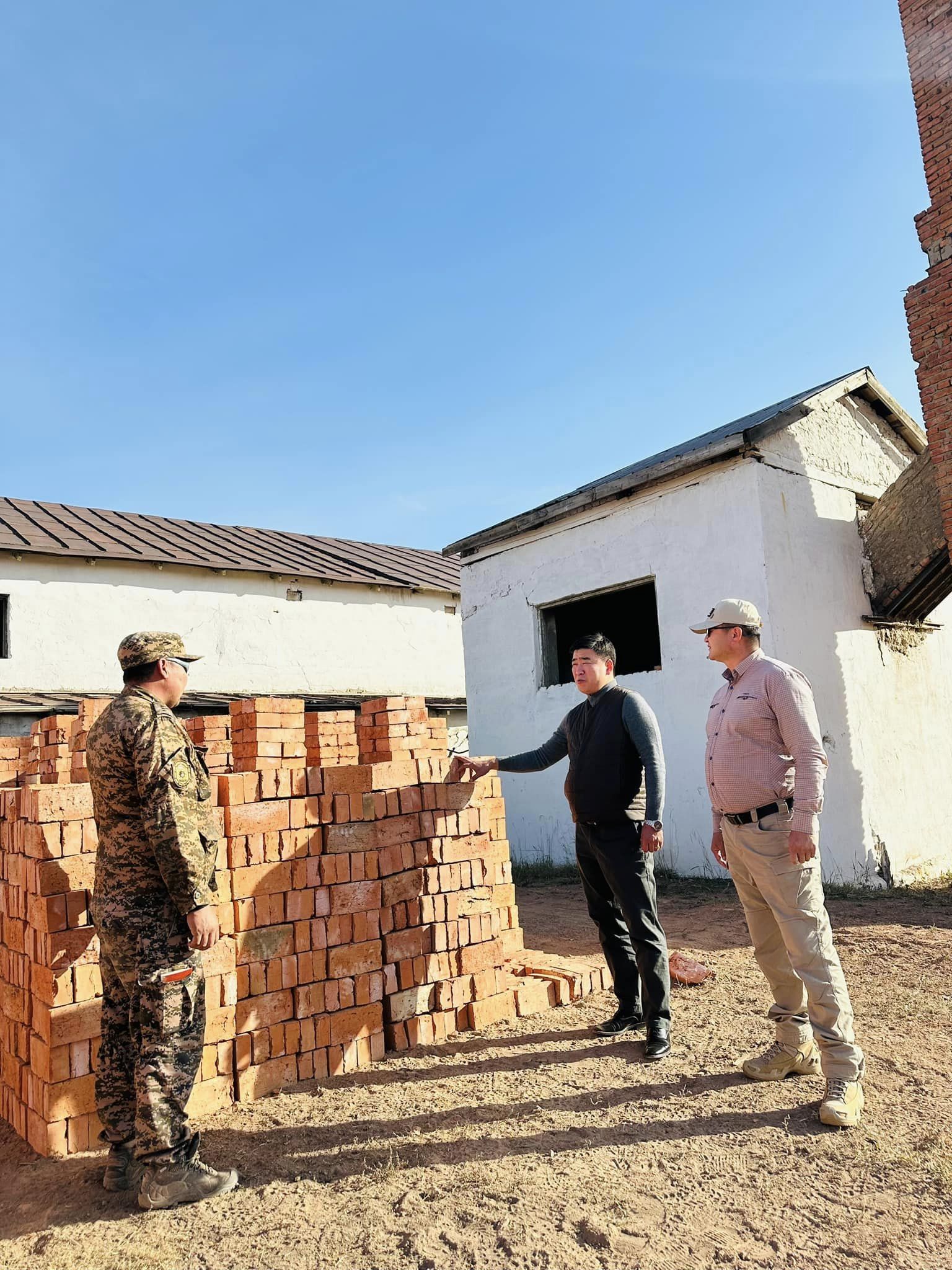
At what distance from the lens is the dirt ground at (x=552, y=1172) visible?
2.74m

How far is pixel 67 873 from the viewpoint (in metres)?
3.70

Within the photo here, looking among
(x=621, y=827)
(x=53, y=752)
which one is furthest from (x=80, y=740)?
(x=621, y=827)

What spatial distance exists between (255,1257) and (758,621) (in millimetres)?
3304

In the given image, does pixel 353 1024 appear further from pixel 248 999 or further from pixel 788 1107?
pixel 788 1107

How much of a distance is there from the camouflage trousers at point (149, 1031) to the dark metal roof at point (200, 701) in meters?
7.48

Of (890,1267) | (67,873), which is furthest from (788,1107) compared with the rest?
(67,873)

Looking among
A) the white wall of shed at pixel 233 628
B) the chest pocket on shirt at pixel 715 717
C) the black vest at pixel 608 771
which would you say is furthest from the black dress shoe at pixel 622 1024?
the white wall of shed at pixel 233 628

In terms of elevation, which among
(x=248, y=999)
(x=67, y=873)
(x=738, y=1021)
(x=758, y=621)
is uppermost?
(x=758, y=621)

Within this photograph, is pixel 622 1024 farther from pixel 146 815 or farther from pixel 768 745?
pixel 146 815

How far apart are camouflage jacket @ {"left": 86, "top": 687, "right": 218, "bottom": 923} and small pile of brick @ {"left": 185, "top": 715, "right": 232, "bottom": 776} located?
3.20 meters

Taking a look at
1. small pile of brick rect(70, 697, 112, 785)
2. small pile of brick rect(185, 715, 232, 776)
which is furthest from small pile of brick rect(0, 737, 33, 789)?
small pile of brick rect(185, 715, 232, 776)

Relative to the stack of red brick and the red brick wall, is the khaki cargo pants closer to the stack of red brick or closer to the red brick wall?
the stack of red brick

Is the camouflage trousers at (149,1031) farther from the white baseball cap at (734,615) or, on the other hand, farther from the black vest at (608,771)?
the white baseball cap at (734,615)

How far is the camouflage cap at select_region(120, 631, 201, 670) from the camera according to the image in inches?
136
